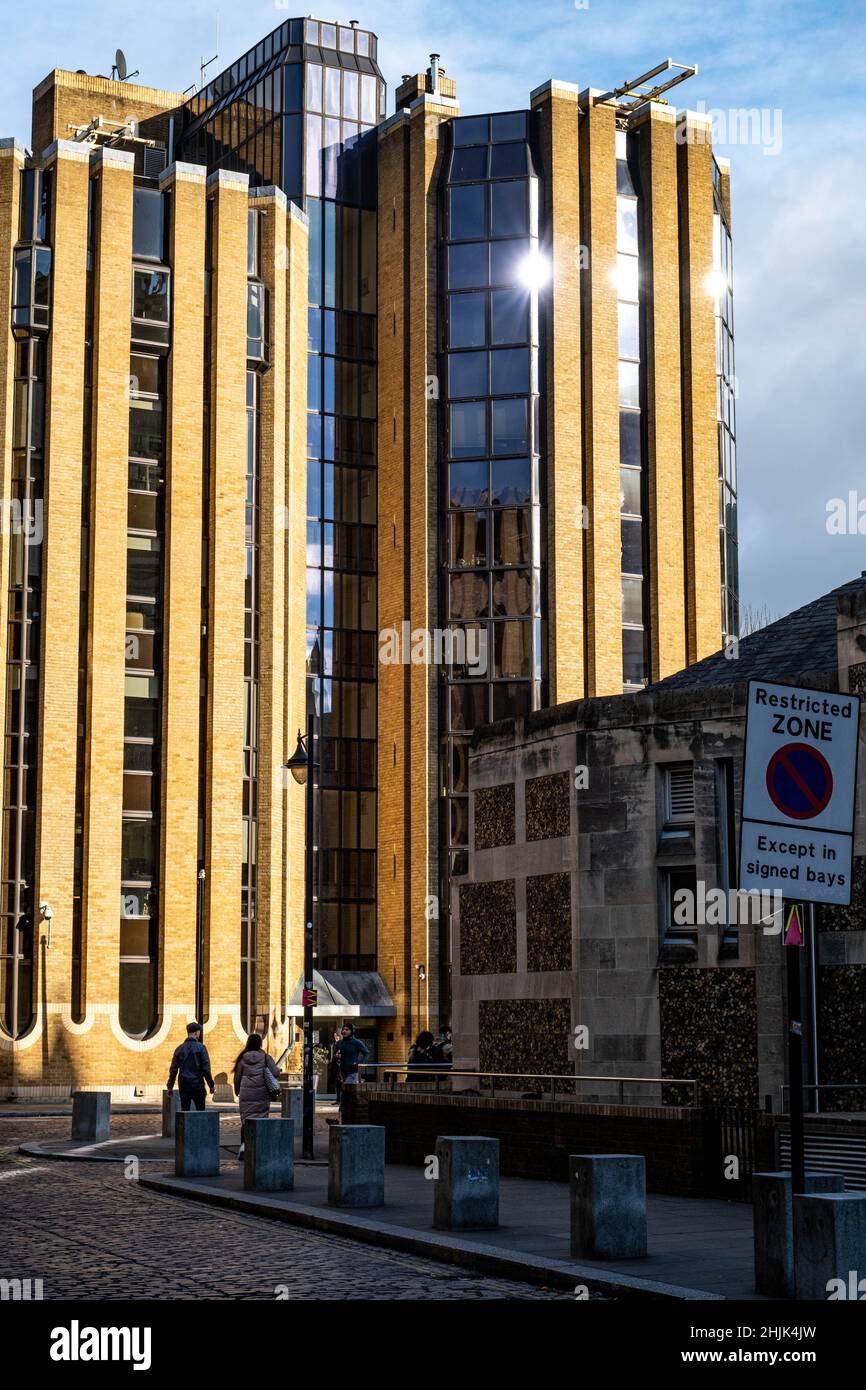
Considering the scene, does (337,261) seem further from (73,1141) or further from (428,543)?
(73,1141)

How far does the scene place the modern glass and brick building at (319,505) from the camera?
53.9 metres

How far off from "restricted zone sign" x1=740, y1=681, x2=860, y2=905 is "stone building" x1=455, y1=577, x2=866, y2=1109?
10.2 m

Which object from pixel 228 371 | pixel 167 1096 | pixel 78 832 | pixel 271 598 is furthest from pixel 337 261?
pixel 167 1096

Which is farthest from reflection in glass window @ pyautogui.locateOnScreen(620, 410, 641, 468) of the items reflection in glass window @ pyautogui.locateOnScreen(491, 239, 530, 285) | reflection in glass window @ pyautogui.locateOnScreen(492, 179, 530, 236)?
reflection in glass window @ pyautogui.locateOnScreen(492, 179, 530, 236)

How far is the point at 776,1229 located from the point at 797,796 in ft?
11.7

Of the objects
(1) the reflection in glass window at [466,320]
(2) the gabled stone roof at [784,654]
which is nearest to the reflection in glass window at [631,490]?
(1) the reflection in glass window at [466,320]

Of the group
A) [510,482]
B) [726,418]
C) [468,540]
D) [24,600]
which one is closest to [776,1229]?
[24,600]

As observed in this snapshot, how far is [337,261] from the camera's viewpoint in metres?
65.7

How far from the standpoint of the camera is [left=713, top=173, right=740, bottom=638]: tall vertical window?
65062 mm

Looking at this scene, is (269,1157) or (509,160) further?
(509,160)

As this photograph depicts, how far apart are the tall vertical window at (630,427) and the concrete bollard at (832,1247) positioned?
50239 millimetres

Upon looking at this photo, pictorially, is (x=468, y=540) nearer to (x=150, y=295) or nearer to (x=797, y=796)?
(x=150, y=295)

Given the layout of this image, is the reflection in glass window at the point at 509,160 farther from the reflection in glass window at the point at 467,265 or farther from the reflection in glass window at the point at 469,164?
the reflection in glass window at the point at 467,265

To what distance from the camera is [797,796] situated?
11.0 meters
